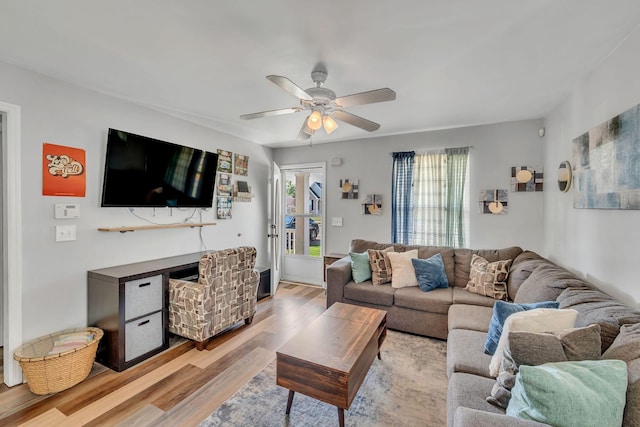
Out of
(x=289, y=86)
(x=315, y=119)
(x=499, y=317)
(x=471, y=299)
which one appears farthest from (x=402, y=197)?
(x=289, y=86)

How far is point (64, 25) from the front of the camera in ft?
5.44

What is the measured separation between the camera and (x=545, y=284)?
2.10 meters

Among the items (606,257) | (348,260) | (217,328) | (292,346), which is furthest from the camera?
(348,260)

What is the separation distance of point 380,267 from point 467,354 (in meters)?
1.62

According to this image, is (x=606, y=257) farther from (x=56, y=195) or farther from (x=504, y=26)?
(x=56, y=195)

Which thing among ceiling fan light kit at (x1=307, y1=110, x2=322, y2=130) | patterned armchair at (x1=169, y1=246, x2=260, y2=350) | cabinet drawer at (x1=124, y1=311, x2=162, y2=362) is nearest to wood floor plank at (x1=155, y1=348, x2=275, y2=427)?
patterned armchair at (x1=169, y1=246, x2=260, y2=350)

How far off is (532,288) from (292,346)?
195 cm

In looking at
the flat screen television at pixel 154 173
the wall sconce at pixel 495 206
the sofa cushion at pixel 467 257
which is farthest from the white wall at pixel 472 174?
the flat screen television at pixel 154 173

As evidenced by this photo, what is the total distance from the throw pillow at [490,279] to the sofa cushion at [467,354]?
933mm

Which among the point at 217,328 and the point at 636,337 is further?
the point at 217,328

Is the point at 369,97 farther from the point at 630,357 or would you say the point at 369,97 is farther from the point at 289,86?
the point at 630,357

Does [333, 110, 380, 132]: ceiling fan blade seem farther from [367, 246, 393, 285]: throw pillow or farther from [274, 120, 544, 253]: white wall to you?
[274, 120, 544, 253]: white wall

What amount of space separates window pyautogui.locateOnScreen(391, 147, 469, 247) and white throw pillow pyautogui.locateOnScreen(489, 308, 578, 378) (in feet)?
7.73

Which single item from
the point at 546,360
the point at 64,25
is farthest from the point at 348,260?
the point at 64,25
